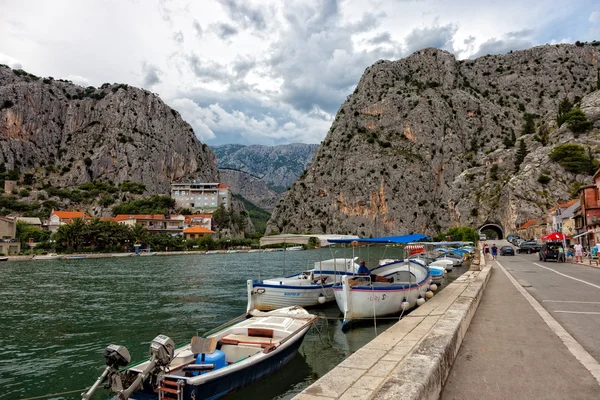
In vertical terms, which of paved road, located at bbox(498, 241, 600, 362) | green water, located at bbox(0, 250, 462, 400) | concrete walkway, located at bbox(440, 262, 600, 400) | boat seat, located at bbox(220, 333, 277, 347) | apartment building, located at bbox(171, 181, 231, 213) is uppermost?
apartment building, located at bbox(171, 181, 231, 213)

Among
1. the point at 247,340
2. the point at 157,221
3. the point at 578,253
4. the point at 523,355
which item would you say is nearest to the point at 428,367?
the point at 523,355

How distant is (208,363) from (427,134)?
4829 inches

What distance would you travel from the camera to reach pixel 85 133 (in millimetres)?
134750

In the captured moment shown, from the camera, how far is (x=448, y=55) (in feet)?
431

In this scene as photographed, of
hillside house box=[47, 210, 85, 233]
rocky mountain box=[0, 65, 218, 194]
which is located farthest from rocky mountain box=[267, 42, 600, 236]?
hillside house box=[47, 210, 85, 233]

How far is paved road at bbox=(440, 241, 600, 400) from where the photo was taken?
465 centimetres

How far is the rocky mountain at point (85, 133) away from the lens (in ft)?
408

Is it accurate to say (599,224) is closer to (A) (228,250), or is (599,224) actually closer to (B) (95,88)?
(A) (228,250)

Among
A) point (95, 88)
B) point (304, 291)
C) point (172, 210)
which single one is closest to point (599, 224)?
point (304, 291)

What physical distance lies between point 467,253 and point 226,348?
163 feet

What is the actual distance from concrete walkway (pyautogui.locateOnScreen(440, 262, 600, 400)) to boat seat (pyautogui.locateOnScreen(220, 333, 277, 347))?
15.3 ft

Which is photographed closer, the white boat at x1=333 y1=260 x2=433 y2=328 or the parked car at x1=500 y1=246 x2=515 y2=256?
the white boat at x1=333 y1=260 x2=433 y2=328

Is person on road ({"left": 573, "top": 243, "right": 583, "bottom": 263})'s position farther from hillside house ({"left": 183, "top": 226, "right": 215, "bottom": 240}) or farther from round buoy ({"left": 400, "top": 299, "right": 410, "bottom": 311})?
hillside house ({"left": 183, "top": 226, "right": 215, "bottom": 240})

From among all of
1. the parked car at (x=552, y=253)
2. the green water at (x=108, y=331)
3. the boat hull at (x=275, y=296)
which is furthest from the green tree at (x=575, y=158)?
the boat hull at (x=275, y=296)
